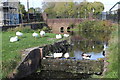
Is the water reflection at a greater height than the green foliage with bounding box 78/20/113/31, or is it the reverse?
the green foliage with bounding box 78/20/113/31

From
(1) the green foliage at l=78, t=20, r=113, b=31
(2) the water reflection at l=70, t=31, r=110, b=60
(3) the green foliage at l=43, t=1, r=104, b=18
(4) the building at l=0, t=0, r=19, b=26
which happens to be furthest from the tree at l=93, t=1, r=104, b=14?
(2) the water reflection at l=70, t=31, r=110, b=60

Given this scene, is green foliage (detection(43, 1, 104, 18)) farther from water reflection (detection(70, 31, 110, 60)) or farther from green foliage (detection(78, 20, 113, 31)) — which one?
water reflection (detection(70, 31, 110, 60))

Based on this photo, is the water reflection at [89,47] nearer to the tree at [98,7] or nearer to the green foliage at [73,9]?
the green foliage at [73,9]

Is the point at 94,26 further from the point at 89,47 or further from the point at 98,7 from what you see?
the point at 98,7

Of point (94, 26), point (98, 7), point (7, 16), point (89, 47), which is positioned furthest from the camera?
point (98, 7)

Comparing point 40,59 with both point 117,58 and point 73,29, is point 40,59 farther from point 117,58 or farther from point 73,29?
point 73,29

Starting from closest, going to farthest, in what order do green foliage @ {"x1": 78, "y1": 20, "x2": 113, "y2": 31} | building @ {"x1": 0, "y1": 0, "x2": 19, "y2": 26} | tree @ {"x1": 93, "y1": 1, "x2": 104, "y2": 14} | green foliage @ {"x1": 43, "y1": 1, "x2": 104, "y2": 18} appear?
building @ {"x1": 0, "y1": 0, "x2": 19, "y2": 26} < green foliage @ {"x1": 78, "y1": 20, "x2": 113, "y2": 31} < green foliage @ {"x1": 43, "y1": 1, "x2": 104, "y2": 18} < tree @ {"x1": 93, "y1": 1, "x2": 104, "y2": 14}

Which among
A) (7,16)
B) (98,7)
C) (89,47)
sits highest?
(98,7)

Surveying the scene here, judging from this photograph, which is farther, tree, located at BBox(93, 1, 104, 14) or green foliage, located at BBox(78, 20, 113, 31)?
tree, located at BBox(93, 1, 104, 14)

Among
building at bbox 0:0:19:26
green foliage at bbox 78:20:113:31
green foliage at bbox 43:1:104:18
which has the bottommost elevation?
green foliage at bbox 78:20:113:31

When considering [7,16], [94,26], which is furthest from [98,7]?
[7,16]

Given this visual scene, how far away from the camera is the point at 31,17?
37.3 meters

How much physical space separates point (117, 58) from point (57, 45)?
9.50 meters

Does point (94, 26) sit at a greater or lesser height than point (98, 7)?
lesser
